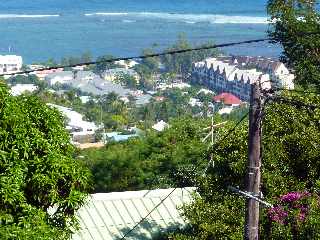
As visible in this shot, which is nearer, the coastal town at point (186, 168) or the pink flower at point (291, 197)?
the coastal town at point (186, 168)

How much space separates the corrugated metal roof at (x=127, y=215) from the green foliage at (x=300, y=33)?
646 cm

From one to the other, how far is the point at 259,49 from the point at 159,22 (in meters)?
23.5

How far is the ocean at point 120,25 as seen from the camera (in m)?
85.6

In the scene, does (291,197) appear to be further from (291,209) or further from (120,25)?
(120,25)

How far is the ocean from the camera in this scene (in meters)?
85.6

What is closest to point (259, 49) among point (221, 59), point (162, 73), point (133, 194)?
point (221, 59)

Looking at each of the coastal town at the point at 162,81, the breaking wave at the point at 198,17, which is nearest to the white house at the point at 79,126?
the coastal town at the point at 162,81

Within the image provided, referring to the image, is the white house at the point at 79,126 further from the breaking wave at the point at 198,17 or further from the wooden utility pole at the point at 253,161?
the breaking wave at the point at 198,17

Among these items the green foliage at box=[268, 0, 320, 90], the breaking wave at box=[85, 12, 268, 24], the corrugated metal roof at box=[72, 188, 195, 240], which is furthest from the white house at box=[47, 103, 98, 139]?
the breaking wave at box=[85, 12, 268, 24]

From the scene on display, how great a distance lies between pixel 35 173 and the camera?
4.92m

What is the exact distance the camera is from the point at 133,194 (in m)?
8.96

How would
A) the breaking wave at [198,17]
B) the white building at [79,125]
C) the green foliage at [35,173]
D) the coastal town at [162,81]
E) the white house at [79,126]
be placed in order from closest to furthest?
the green foliage at [35,173] < the white house at [79,126] < the white building at [79,125] < the coastal town at [162,81] < the breaking wave at [198,17]

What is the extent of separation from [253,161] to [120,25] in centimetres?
10451

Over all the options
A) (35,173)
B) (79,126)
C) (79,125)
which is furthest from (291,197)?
(79,125)
